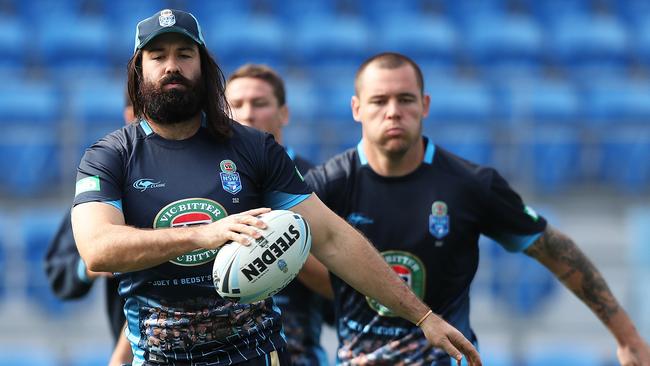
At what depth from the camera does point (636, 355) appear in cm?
563

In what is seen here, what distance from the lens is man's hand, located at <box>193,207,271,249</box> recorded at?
150 inches

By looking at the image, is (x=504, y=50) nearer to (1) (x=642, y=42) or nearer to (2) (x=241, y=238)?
(1) (x=642, y=42)

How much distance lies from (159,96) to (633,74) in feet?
42.0

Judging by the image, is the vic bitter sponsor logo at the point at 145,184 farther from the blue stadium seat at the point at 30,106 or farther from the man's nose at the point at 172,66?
the blue stadium seat at the point at 30,106

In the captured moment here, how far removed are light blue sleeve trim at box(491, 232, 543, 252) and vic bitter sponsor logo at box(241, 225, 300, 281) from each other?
2109 millimetres

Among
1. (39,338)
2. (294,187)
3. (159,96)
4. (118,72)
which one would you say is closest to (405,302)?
(294,187)

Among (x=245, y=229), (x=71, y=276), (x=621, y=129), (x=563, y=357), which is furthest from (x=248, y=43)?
(x=245, y=229)

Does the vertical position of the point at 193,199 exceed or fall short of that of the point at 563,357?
it falls short

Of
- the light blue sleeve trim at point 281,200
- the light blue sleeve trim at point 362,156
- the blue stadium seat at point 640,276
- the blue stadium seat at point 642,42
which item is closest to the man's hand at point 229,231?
the light blue sleeve trim at point 281,200

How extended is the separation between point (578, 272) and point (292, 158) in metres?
1.81

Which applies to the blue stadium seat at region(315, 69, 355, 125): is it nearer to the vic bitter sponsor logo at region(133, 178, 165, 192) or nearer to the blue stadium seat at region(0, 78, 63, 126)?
the blue stadium seat at region(0, 78, 63, 126)

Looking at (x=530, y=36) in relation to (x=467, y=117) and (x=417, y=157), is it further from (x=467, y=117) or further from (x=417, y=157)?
(x=417, y=157)

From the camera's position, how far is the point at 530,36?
15.8 meters

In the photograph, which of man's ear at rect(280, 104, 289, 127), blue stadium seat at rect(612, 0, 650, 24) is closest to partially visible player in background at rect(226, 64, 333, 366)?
man's ear at rect(280, 104, 289, 127)
